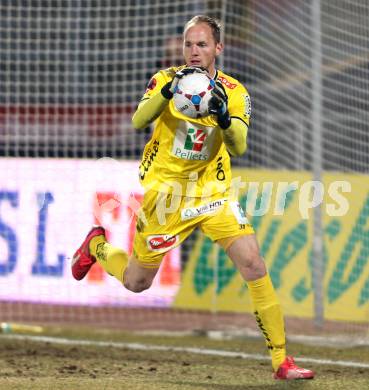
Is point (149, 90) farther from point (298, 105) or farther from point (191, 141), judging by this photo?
point (298, 105)

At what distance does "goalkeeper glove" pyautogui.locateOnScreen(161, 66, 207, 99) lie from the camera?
5668 mm

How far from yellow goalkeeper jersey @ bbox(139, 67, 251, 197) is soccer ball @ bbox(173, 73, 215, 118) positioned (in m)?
0.45

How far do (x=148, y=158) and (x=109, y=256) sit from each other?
0.92 meters

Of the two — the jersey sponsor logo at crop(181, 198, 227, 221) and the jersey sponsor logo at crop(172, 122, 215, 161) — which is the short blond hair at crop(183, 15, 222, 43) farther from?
the jersey sponsor logo at crop(181, 198, 227, 221)

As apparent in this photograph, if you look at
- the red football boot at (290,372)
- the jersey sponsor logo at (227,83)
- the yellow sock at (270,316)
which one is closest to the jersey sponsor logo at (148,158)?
the jersey sponsor logo at (227,83)

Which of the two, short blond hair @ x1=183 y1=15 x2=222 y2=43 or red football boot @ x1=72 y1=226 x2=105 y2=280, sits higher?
short blond hair @ x1=183 y1=15 x2=222 y2=43

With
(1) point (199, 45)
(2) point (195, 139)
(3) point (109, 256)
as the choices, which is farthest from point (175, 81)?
(3) point (109, 256)

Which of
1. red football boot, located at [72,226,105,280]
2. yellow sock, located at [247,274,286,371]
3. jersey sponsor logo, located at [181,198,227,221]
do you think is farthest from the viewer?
red football boot, located at [72,226,105,280]

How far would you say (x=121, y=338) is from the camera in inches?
353

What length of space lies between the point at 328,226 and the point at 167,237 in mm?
3977

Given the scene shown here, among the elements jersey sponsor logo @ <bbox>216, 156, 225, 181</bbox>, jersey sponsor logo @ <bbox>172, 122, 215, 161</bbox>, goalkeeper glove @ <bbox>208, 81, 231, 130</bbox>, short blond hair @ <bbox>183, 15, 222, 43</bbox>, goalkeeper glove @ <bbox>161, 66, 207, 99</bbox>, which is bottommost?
jersey sponsor logo @ <bbox>216, 156, 225, 181</bbox>

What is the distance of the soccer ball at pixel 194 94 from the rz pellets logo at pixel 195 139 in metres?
0.49

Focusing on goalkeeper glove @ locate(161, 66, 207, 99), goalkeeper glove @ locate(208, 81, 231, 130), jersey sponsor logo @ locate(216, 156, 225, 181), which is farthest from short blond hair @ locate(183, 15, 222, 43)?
jersey sponsor logo @ locate(216, 156, 225, 181)

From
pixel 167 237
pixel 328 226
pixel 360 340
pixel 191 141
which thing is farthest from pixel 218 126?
pixel 328 226
